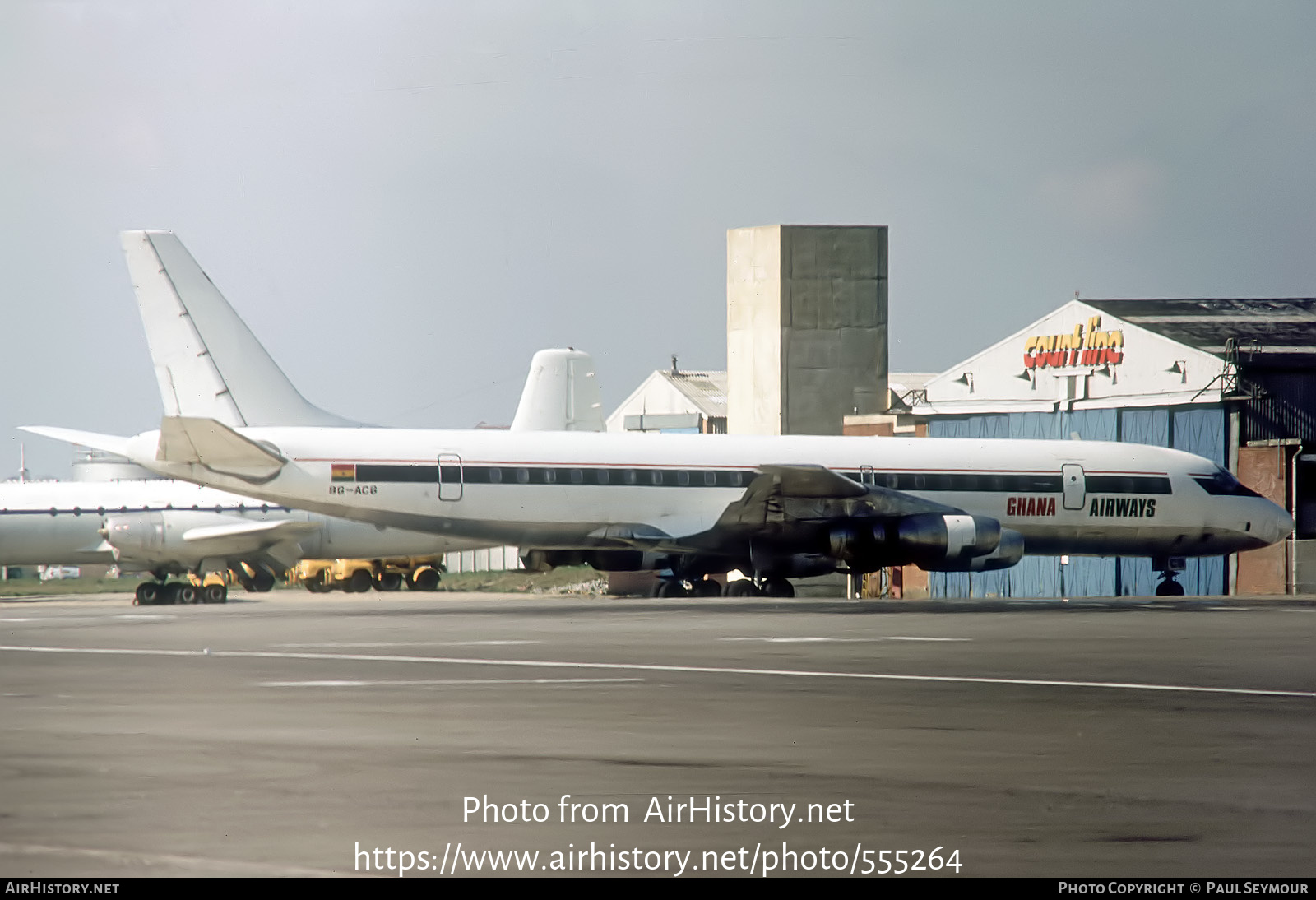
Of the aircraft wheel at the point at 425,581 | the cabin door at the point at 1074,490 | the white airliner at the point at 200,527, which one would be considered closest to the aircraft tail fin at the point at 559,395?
the white airliner at the point at 200,527

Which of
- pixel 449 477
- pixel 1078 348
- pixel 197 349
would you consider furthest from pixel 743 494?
pixel 1078 348

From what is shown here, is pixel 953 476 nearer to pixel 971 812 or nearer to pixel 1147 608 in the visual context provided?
pixel 1147 608

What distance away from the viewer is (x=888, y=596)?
49156 mm

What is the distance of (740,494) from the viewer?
114 feet

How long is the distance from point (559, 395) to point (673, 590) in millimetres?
9063

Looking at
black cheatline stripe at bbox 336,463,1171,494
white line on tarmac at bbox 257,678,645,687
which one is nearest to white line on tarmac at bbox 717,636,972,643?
white line on tarmac at bbox 257,678,645,687

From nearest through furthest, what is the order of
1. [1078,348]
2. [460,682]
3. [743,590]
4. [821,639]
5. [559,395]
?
[460,682], [821,639], [743,590], [559,395], [1078,348]

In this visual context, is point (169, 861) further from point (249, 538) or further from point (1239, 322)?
point (1239, 322)

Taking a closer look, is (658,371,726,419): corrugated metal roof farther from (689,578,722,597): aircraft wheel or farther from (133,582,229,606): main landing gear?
(689,578,722,597): aircraft wheel

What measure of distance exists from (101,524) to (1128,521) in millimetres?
28899

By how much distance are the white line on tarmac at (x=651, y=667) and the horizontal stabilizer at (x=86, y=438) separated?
42.3ft

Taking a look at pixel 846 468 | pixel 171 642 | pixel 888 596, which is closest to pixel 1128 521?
pixel 846 468

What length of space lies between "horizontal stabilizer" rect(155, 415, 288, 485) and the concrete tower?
30.0 m
